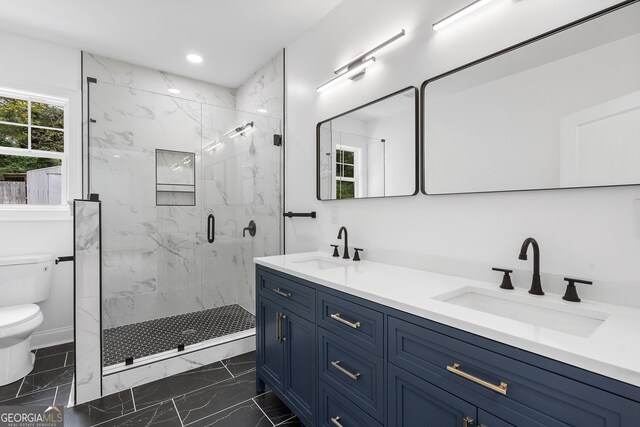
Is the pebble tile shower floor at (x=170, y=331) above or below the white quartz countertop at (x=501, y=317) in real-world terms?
below

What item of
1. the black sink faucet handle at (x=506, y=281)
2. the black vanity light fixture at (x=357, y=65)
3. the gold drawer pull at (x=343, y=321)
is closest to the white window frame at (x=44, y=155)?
the black vanity light fixture at (x=357, y=65)

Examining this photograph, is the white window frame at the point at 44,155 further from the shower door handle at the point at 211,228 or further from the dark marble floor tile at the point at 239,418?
the dark marble floor tile at the point at 239,418

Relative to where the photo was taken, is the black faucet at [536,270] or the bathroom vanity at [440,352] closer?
the bathroom vanity at [440,352]

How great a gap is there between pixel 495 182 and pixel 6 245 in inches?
143

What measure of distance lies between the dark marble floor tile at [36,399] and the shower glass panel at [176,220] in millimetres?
343

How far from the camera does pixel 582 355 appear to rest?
0.71m

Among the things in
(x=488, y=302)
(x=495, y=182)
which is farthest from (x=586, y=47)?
(x=488, y=302)

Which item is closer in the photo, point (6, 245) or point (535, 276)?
point (535, 276)

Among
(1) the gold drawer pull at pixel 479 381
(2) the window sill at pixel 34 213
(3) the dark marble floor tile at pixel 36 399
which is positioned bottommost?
(3) the dark marble floor tile at pixel 36 399

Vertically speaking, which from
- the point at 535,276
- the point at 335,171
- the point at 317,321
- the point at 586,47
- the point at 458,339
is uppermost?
the point at 586,47

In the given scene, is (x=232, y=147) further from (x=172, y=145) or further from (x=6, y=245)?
(x=6, y=245)

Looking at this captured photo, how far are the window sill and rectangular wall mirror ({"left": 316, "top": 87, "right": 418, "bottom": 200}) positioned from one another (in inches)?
92.3

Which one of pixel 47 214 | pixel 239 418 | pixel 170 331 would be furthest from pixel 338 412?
pixel 47 214

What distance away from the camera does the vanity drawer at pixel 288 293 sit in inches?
62.9
